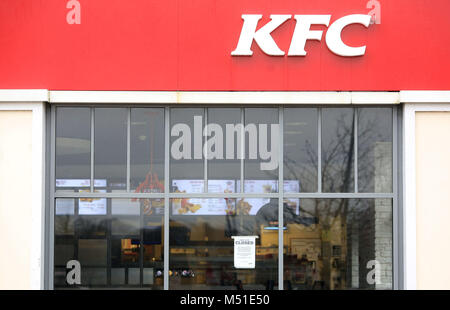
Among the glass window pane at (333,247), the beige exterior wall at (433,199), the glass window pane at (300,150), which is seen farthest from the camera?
the glass window pane at (300,150)

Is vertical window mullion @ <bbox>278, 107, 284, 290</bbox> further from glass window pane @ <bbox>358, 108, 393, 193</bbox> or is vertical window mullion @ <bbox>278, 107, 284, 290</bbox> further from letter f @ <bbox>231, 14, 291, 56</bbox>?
glass window pane @ <bbox>358, 108, 393, 193</bbox>

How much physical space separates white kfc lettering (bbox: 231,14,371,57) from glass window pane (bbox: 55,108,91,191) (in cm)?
206

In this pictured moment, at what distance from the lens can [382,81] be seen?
12.9m

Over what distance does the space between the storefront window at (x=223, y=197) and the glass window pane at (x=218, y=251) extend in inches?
0.5

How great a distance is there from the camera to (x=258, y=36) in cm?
1294

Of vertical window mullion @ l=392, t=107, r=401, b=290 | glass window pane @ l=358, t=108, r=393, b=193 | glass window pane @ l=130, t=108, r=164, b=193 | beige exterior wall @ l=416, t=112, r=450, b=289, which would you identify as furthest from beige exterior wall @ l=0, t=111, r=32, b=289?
beige exterior wall @ l=416, t=112, r=450, b=289

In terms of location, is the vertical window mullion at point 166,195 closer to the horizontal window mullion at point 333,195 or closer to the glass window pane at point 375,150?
the horizontal window mullion at point 333,195

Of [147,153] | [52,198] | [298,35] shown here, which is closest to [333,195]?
[298,35]

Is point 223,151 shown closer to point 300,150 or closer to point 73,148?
point 300,150

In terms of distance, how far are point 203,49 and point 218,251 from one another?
2.47 meters

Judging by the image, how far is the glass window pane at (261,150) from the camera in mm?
12984

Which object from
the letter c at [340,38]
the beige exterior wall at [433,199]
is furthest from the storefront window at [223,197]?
the letter c at [340,38]
